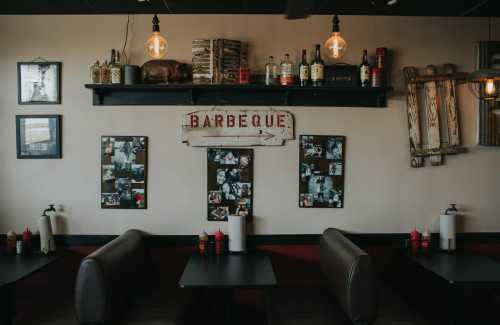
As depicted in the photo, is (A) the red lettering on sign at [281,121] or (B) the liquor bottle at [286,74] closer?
(B) the liquor bottle at [286,74]

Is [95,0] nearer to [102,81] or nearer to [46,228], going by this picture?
[102,81]

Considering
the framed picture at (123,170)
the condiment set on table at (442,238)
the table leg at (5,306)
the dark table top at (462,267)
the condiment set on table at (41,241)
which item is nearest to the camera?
the table leg at (5,306)

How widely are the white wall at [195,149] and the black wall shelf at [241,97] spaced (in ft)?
0.26

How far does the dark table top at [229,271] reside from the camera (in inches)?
118

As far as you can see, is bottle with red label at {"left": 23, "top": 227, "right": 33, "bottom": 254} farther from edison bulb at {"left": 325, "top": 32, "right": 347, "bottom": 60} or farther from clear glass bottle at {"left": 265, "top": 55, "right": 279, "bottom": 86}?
edison bulb at {"left": 325, "top": 32, "right": 347, "bottom": 60}

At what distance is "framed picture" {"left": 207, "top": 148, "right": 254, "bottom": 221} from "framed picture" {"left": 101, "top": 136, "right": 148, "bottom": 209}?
640 millimetres

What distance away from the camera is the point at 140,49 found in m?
4.02

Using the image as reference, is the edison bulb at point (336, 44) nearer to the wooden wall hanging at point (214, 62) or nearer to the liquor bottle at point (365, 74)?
the liquor bottle at point (365, 74)

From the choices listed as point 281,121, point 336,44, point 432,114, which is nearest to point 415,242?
point 432,114

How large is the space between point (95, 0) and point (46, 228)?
2.09m

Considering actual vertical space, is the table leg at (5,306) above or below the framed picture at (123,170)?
below

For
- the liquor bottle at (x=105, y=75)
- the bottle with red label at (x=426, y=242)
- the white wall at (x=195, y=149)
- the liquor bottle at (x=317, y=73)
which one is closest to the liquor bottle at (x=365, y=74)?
the white wall at (x=195, y=149)

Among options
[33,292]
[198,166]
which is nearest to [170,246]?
[198,166]

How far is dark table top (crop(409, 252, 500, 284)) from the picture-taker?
3050mm
